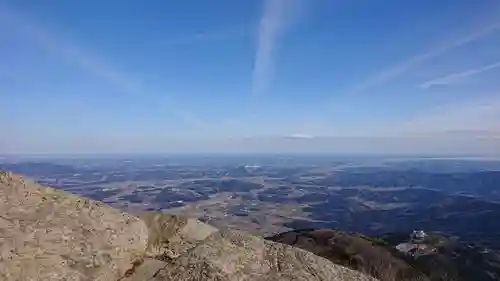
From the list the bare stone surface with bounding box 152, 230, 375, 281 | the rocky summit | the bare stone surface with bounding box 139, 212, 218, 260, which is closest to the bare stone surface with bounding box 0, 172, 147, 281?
the rocky summit

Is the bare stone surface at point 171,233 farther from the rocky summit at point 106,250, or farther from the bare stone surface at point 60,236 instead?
the bare stone surface at point 60,236

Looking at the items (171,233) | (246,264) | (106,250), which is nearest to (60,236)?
(106,250)

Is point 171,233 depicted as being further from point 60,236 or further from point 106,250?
point 60,236

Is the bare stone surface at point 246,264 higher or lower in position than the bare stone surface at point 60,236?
lower

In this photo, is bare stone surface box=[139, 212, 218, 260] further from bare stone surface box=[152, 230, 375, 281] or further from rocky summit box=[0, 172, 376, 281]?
bare stone surface box=[152, 230, 375, 281]

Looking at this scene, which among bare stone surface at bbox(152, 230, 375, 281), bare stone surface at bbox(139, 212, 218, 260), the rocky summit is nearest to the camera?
the rocky summit

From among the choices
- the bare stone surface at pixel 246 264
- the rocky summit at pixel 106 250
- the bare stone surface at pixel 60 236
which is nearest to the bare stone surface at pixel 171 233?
the rocky summit at pixel 106 250

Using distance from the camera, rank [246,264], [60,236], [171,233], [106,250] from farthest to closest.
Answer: [171,233]
[246,264]
[106,250]
[60,236]
